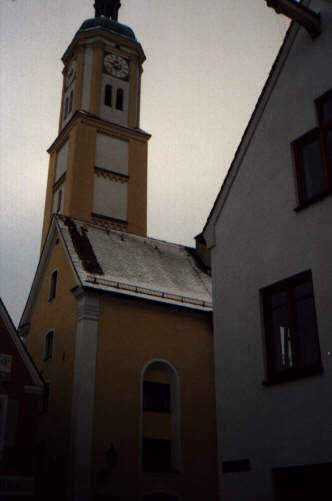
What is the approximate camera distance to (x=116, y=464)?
72.4 feet

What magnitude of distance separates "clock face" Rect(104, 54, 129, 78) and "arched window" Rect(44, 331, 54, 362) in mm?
24797

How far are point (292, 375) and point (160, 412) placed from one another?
14.1 metres

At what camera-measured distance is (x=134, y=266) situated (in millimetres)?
28406

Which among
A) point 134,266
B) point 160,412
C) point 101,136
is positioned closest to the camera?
point 160,412

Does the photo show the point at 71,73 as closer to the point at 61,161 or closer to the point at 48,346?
the point at 61,161

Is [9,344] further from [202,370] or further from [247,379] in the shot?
[247,379]

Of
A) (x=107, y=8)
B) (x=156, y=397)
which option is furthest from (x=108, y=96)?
(x=156, y=397)

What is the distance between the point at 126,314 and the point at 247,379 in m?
13.0

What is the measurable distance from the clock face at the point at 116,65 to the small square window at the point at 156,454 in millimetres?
29908

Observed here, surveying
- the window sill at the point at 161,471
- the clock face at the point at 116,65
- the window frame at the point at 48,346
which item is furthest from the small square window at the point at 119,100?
the window sill at the point at 161,471

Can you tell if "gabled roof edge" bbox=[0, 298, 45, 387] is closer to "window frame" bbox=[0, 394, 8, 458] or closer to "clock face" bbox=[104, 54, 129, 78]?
"window frame" bbox=[0, 394, 8, 458]

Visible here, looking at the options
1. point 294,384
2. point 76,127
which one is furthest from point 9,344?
point 76,127

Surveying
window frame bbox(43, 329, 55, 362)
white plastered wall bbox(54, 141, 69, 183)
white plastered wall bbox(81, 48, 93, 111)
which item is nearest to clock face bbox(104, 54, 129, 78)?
white plastered wall bbox(81, 48, 93, 111)

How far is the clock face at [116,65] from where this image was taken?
148 ft
